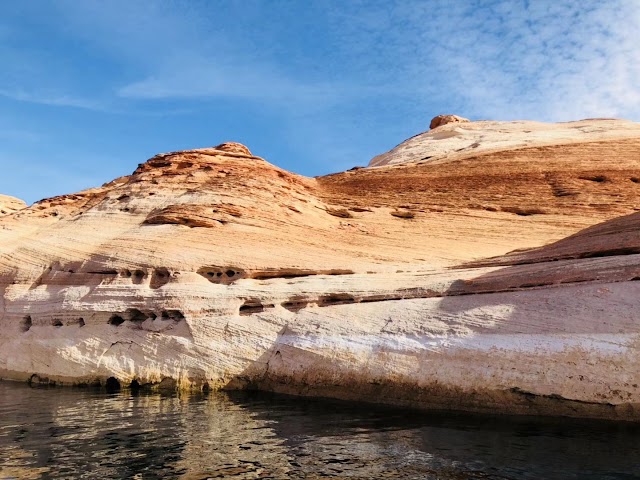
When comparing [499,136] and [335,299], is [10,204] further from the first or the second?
[335,299]

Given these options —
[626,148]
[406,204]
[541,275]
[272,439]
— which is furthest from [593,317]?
[626,148]

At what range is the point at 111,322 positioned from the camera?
19219mm

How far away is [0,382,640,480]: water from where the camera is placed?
28.7 feet

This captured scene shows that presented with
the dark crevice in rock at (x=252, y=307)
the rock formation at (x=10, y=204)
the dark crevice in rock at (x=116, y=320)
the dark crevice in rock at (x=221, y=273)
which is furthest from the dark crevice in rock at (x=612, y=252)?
the rock formation at (x=10, y=204)

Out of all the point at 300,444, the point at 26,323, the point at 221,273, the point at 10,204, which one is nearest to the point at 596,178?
the point at 221,273

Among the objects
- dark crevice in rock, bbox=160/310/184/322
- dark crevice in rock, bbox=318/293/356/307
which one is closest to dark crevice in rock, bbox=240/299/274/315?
dark crevice in rock, bbox=318/293/356/307

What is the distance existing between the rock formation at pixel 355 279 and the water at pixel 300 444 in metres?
1.16

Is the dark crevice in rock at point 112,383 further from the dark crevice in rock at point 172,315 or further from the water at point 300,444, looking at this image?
the water at point 300,444

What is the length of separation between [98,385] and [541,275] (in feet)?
45.7

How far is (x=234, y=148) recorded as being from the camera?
1070 inches

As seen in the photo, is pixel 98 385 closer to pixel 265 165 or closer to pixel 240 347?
pixel 240 347

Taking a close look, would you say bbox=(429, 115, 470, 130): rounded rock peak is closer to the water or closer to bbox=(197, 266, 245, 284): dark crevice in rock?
bbox=(197, 266, 245, 284): dark crevice in rock

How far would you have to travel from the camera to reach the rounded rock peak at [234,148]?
88.8ft

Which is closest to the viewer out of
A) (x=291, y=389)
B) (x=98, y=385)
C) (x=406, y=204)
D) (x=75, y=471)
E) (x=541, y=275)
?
(x=75, y=471)
